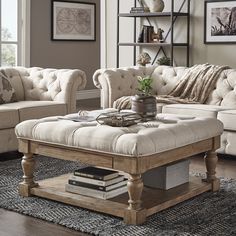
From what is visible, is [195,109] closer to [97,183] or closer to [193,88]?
[193,88]

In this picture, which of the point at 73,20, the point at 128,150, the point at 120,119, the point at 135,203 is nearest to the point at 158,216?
the point at 135,203

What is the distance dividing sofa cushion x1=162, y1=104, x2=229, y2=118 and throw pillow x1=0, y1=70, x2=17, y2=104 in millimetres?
1514

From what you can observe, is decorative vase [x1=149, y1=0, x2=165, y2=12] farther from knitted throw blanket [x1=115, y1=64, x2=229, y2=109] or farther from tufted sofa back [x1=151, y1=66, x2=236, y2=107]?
knitted throw blanket [x1=115, y1=64, x2=229, y2=109]

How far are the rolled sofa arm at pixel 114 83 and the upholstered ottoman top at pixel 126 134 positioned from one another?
192cm

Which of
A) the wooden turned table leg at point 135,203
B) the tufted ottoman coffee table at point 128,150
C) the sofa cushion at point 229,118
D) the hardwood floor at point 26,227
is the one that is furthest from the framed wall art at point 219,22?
the hardwood floor at point 26,227

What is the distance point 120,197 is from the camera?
11.2 ft

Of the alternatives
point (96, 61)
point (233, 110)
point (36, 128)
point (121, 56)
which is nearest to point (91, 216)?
point (36, 128)

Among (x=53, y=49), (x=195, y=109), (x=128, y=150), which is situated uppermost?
(x=53, y=49)

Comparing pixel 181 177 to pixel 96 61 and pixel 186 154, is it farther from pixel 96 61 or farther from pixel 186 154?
pixel 96 61

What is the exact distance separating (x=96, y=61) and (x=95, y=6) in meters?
1.00

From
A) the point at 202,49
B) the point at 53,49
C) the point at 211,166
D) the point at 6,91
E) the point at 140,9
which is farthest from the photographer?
the point at 53,49

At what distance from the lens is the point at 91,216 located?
3285mm

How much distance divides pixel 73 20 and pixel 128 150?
22.0ft

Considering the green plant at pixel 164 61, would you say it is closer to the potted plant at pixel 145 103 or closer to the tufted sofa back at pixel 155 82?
the tufted sofa back at pixel 155 82
